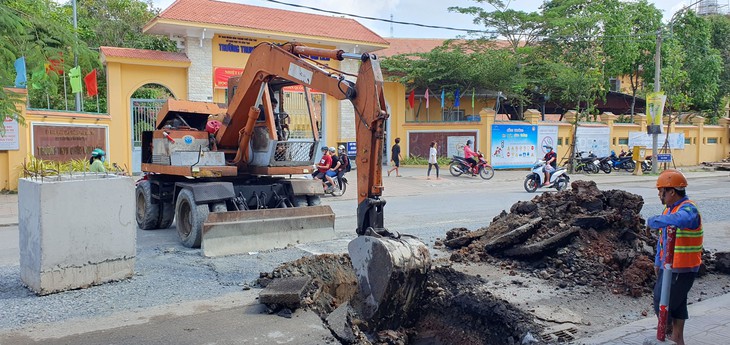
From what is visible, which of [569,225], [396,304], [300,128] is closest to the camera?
[396,304]

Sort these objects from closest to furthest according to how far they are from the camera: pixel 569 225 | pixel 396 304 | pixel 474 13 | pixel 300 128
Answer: pixel 396 304 < pixel 569 225 < pixel 300 128 < pixel 474 13

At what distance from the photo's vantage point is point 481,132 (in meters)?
28.1

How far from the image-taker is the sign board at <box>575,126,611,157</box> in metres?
30.7

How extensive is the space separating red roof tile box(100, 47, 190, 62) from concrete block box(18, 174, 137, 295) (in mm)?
15332

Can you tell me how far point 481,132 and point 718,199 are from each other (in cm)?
1192

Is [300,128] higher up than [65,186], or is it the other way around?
[300,128]

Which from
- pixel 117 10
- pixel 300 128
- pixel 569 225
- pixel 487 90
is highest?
pixel 117 10

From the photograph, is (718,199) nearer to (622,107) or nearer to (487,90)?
(487,90)

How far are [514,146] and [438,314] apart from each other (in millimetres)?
23642

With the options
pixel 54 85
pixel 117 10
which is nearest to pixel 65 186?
pixel 54 85

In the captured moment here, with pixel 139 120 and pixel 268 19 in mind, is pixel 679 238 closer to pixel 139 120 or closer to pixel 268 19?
pixel 139 120

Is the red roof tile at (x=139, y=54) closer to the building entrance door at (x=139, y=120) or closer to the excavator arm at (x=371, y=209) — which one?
the building entrance door at (x=139, y=120)

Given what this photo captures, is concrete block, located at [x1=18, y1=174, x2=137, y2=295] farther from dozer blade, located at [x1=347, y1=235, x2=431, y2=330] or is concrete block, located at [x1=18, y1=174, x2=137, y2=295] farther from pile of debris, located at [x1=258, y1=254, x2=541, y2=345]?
dozer blade, located at [x1=347, y1=235, x2=431, y2=330]

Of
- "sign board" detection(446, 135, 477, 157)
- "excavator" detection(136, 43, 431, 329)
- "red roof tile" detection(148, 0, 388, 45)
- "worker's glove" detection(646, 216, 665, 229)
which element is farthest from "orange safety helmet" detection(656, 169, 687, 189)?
"sign board" detection(446, 135, 477, 157)
